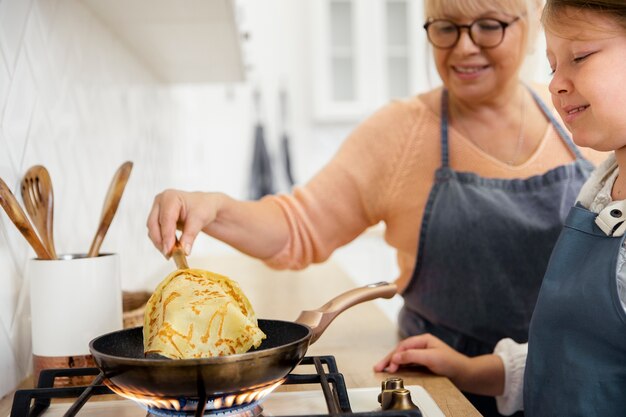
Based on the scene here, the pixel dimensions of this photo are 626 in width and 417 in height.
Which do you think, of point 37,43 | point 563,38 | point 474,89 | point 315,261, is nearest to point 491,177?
point 474,89

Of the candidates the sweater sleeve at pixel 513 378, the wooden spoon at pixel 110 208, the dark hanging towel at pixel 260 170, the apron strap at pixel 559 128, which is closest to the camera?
the wooden spoon at pixel 110 208

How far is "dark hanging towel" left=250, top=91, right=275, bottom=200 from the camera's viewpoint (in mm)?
3727

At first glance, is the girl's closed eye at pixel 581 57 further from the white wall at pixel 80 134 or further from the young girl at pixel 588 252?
the white wall at pixel 80 134

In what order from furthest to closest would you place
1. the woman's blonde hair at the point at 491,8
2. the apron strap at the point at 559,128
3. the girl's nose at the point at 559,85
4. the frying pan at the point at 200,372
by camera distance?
the apron strap at the point at 559,128 < the woman's blonde hair at the point at 491,8 < the girl's nose at the point at 559,85 < the frying pan at the point at 200,372

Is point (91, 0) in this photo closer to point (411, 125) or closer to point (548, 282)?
point (411, 125)

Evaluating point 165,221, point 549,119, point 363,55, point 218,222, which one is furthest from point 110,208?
point 363,55

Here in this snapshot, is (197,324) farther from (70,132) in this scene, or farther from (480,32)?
(480,32)

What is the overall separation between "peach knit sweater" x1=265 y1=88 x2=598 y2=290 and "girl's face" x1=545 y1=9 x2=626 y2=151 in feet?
1.57

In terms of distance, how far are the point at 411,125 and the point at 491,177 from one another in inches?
7.6

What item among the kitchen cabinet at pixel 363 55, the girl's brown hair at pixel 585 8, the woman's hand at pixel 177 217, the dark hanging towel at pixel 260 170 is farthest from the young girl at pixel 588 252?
the kitchen cabinet at pixel 363 55

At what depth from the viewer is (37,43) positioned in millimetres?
988

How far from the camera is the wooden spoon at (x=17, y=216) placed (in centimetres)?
78

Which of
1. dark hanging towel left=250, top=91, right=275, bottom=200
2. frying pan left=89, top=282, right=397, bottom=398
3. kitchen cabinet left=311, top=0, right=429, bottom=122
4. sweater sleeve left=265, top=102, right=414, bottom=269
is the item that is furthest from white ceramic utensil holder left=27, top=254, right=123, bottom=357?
kitchen cabinet left=311, top=0, right=429, bottom=122

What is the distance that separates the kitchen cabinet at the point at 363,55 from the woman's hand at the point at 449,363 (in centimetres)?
294
